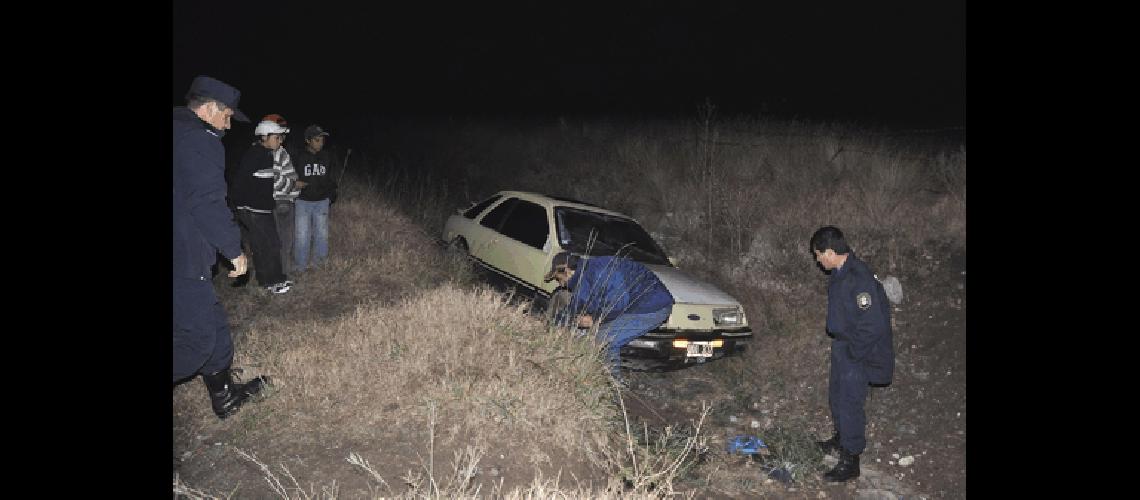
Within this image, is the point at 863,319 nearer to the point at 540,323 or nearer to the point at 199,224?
the point at 540,323

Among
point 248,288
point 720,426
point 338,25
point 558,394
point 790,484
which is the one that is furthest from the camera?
point 338,25

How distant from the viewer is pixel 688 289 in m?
7.14

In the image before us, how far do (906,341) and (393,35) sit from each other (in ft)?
119

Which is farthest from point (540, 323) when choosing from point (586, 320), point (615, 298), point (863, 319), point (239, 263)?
point (239, 263)

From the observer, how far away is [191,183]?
393 centimetres

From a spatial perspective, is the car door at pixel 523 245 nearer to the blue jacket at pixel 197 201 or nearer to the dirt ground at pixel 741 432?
the dirt ground at pixel 741 432

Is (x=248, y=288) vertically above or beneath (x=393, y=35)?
beneath

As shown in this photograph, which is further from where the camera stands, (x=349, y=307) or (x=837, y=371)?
(x=349, y=307)

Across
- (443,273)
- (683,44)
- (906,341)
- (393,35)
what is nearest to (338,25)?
(393,35)

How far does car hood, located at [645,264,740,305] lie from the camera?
272 inches

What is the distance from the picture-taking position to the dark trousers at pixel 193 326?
3.93 m

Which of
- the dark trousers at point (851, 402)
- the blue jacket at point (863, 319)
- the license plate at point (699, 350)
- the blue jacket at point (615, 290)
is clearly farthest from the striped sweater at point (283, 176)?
the dark trousers at point (851, 402)

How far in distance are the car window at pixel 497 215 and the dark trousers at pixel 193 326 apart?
4519 mm
